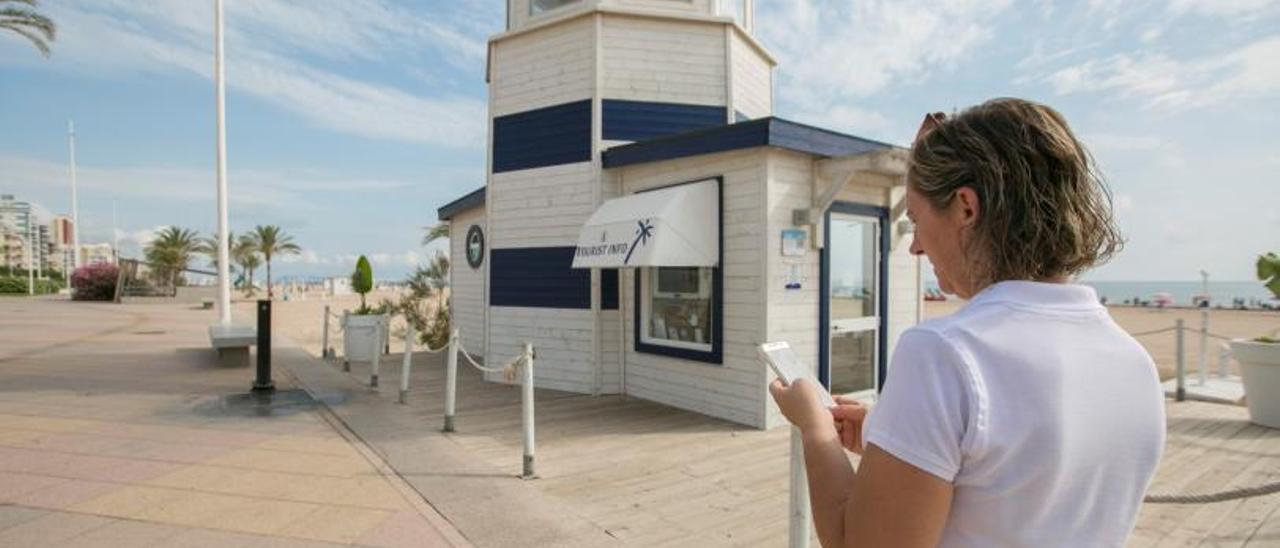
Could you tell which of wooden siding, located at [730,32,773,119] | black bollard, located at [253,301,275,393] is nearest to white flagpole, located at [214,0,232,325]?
black bollard, located at [253,301,275,393]

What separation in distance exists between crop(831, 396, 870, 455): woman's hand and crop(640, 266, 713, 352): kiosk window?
5.49m

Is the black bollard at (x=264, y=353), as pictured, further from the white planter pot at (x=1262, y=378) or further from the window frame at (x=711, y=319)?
the white planter pot at (x=1262, y=378)

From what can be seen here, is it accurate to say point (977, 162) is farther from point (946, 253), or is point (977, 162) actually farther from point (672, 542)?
point (672, 542)

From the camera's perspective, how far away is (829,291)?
6684mm

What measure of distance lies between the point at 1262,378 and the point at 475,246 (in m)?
10.6

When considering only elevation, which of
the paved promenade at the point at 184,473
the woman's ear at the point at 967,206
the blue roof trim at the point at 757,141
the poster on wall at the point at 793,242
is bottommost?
the paved promenade at the point at 184,473

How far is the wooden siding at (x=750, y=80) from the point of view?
852 centimetres

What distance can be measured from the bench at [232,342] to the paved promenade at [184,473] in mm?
975

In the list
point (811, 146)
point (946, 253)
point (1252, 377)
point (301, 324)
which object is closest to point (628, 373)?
point (811, 146)

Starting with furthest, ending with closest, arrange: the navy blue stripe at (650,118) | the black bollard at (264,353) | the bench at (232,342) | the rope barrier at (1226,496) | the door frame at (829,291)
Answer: the bench at (232,342) < the navy blue stripe at (650,118) < the black bollard at (264,353) < the door frame at (829,291) < the rope barrier at (1226,496)

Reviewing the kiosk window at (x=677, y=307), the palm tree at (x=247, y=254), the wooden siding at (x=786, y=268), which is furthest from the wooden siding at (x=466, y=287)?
the palm tree at (x=247, y=254)

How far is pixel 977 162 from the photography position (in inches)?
38.2

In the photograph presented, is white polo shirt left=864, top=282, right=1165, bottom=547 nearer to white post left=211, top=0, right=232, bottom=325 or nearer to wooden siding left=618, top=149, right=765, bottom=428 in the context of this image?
wooden siding left=618, top=149, right=765, bottom=428

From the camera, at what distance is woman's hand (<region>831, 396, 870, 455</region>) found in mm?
1379
